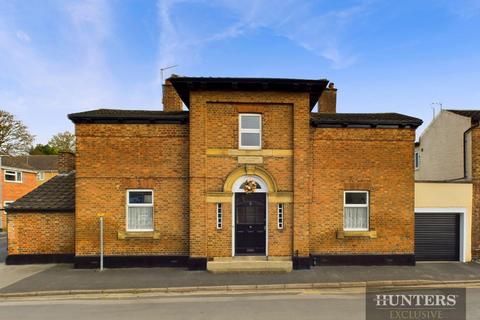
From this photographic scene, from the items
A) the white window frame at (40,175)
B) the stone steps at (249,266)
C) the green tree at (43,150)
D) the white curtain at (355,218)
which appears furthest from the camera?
the green tree at (43,150)

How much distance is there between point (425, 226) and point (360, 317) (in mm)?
7461

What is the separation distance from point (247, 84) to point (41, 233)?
392 inches

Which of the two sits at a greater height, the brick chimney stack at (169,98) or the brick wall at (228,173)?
the brick chimney stack at (169,98)

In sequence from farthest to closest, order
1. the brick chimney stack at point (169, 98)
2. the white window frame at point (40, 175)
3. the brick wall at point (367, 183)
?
1. the white window frame at point (40, 175)
2. the brick chimney stack at point (169, 98)
3. the brick wall at point (367, 183)

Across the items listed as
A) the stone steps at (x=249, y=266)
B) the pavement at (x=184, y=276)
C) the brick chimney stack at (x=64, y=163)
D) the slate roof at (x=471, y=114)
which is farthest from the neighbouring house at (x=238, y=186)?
the slate roof at (x=471, y=114)

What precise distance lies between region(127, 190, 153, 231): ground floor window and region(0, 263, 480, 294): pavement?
154cm

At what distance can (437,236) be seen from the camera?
40.6ft

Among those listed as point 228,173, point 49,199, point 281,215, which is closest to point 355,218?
point 281,215

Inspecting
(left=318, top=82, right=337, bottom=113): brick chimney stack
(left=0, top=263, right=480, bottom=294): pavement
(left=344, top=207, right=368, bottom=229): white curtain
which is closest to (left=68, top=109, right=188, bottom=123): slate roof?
(left=0, top=263, right=480, bottom=294): pavement

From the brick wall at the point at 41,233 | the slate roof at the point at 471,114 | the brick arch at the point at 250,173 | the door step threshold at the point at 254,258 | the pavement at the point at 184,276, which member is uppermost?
the slate roof at the point at 471,114

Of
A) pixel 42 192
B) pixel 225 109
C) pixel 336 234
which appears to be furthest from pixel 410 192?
pixel 42 192

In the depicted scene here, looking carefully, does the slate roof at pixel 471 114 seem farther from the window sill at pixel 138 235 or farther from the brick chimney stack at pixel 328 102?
the window sill at pixel 138 235

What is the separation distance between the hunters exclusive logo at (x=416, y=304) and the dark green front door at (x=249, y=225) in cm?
398

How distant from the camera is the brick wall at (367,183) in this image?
37.8 feet
